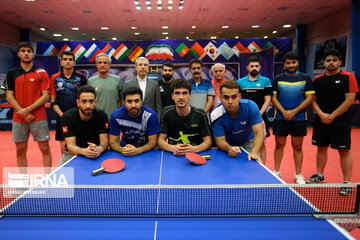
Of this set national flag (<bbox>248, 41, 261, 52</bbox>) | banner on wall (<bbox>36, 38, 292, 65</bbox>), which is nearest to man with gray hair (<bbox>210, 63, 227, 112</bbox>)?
banner on wall (<bbox>36, 38, 292, 65</bbox>)

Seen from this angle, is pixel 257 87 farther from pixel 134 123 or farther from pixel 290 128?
pixel 134 123

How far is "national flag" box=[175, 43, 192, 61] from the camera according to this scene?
12.8 metres

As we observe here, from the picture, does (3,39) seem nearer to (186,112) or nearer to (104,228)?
(186,112)

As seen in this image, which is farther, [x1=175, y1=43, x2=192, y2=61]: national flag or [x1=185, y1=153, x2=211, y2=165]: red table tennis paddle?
[x1=175, y1=43, x2=192, y2=61]: national flag

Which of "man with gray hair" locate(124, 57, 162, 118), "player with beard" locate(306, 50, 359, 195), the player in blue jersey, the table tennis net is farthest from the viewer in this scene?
"man with gray hair" locate(124, 57, 162, 118)

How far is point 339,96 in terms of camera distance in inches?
150

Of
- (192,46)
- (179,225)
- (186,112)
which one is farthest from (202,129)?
(192,46)

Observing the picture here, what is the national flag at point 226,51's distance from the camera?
42.3 feet

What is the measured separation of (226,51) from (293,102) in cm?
952

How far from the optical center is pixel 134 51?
510 inches

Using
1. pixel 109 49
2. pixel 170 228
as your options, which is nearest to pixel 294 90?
pixel 170 228

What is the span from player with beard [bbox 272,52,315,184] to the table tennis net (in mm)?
2603

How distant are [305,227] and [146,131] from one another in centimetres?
223

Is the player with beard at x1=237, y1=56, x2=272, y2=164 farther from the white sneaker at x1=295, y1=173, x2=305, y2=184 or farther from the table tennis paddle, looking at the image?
the table tennis paddle
